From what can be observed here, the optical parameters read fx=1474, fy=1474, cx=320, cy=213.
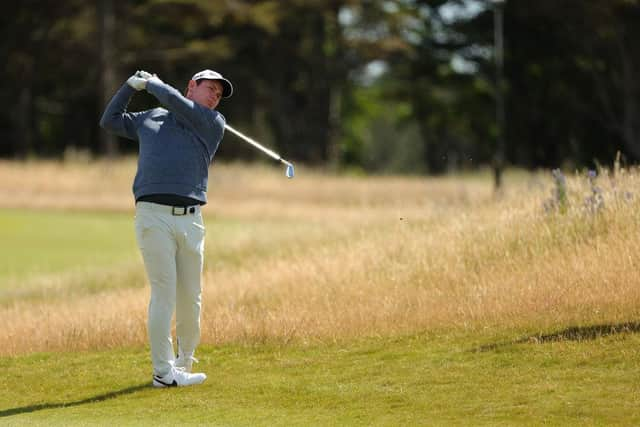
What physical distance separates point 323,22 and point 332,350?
140ft

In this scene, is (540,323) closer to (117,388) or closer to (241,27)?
(117,388)

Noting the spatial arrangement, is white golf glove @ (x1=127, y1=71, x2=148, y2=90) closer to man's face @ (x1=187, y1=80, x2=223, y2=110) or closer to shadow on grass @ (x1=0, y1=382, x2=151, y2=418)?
man's face @ (x1=187, y1=80, x2=223, y2=110)

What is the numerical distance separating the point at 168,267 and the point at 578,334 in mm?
2803

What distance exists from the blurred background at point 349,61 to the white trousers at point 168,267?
1292 inches

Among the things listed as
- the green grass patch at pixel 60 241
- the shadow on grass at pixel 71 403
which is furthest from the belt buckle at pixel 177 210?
the green grass patch at pixel 60 241

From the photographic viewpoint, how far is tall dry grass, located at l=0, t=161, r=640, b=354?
10.6m

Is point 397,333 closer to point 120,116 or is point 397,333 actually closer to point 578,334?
point 578,334

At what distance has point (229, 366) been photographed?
9.95m

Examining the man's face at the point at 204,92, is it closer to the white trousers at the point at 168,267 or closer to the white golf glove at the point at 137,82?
the white golf glove at the point at 137,82

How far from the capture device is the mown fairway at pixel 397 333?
8.35m

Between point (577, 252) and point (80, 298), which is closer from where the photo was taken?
point (577, 252)

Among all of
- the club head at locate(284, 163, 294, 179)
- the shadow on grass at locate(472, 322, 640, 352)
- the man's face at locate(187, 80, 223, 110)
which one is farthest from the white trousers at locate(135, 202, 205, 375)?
the shadow on grass at locate(472, 322, 640, 352)

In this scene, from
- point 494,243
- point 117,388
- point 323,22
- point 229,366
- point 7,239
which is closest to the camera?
point 117,388

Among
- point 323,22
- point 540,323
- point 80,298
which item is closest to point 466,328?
point 540,323
